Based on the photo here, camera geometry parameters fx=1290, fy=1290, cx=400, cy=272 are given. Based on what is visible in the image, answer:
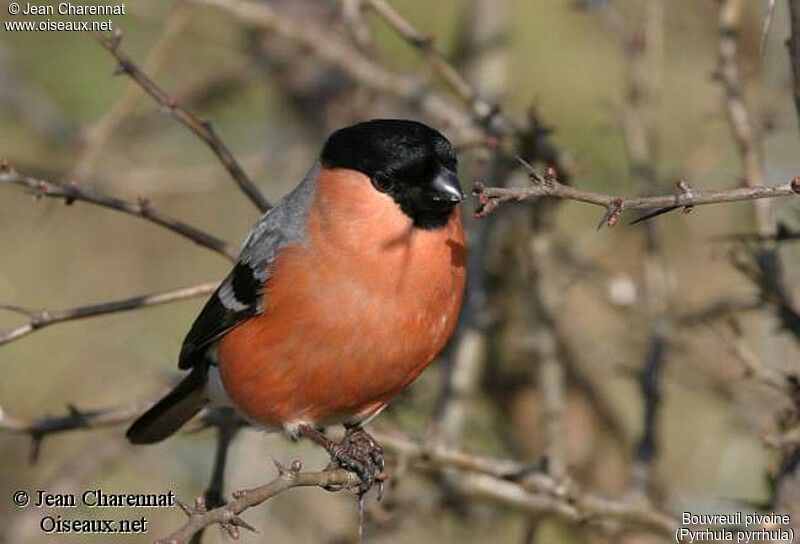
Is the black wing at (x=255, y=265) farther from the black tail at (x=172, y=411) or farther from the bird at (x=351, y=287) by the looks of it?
the black tail at (x=172, y=411)

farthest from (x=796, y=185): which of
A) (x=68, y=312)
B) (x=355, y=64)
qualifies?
(x=355, y=64)

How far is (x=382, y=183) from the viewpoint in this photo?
382cm

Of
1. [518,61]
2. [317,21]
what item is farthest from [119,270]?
[518,61]

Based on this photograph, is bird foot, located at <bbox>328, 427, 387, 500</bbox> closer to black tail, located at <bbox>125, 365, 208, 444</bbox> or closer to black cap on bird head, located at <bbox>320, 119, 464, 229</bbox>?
black tail, located at <bbox>125, 365, 208, 444</bbox>

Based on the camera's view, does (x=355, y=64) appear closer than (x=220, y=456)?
No

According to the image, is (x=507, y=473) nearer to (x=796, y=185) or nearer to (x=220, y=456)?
(x=220, y=456)

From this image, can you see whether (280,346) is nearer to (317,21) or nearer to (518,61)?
(317,21)

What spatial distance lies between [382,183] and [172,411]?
1.25 m

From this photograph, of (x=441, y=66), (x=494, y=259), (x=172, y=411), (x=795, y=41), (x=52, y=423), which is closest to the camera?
(x=795, y=41)

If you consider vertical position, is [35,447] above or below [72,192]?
below

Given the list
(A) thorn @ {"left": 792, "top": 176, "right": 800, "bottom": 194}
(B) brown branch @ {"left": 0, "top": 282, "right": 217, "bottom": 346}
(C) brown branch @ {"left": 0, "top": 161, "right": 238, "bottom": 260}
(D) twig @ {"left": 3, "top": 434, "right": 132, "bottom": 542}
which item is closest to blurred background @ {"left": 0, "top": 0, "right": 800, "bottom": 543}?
(D) twig @ {"left": 3, "top": 434, "right": 132, "bottom": 542}

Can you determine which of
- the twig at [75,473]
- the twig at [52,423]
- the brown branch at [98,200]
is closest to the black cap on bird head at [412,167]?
the brown branch at [98,200]

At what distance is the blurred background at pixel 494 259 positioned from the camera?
192 inches

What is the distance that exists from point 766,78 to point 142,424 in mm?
3099
